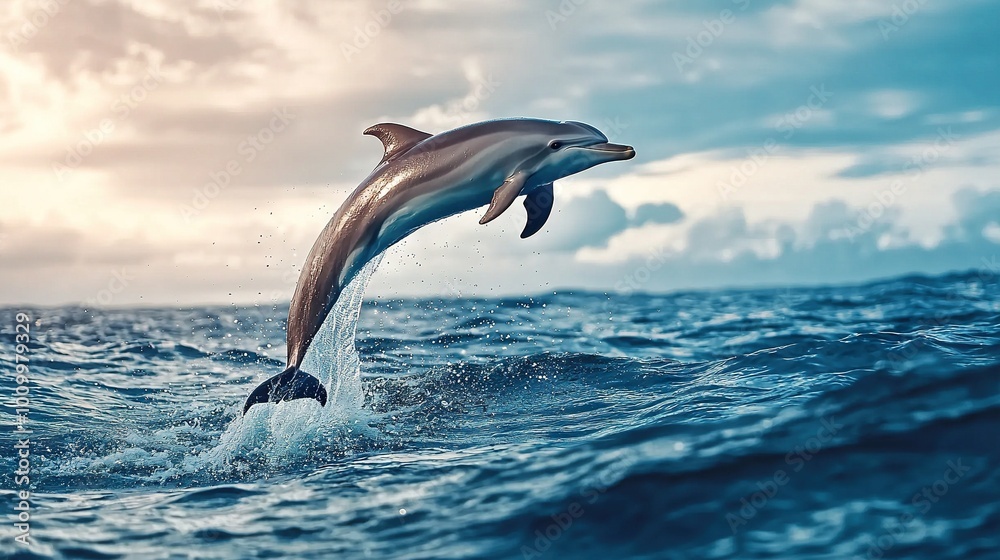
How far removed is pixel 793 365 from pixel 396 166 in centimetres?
525

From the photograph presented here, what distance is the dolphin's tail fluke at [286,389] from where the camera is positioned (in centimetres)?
834

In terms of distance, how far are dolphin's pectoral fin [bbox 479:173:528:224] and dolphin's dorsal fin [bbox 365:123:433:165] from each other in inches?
39.8

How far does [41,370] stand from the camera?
16312mm

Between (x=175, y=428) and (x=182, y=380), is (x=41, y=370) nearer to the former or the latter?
(x=182, y=380)

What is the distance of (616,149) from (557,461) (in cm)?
333

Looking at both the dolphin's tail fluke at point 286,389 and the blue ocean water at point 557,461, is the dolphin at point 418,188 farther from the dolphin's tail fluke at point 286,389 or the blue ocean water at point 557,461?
the blue ocean water at point 557,461

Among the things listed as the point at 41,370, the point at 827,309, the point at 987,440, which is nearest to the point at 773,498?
the point at 987,440

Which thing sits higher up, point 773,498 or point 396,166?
point 396,166

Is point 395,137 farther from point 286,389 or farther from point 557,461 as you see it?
point 557,461

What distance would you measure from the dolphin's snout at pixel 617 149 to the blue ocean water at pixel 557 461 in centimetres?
265

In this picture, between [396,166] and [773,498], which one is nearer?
[773,498]

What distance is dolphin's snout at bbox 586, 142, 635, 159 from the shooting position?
8.68 meters

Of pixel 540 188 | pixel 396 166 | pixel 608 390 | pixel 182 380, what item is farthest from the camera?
pixel 182 380

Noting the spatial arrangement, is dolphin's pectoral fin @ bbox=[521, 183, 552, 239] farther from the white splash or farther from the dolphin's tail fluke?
the dolphin's tail fluke
